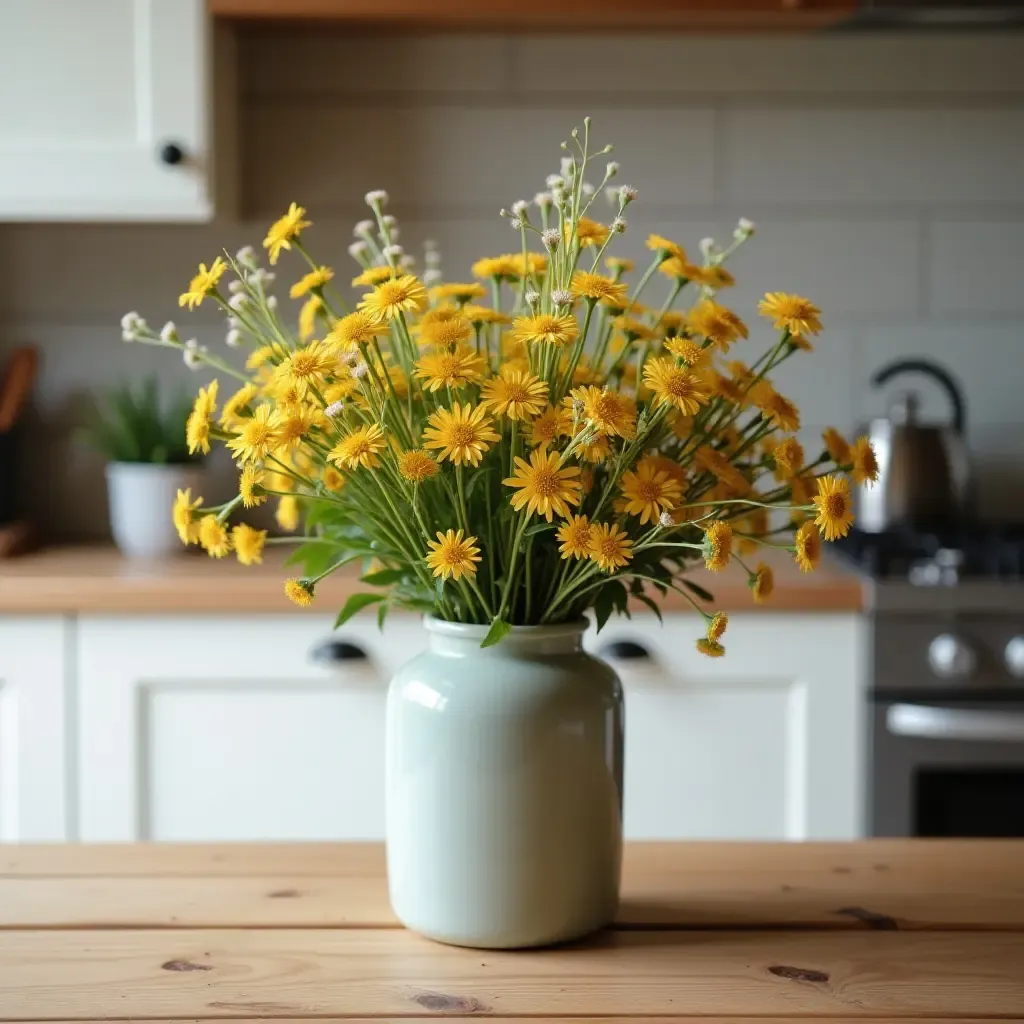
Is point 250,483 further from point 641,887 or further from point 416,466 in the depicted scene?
point 641,887

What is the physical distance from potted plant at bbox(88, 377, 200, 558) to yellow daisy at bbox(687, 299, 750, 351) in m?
1.45

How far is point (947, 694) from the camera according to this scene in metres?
1.91

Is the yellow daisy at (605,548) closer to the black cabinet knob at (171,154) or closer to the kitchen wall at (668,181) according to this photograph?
the black cabinet knob at (171,154)

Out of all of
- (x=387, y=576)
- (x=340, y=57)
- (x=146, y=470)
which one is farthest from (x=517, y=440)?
(x=340, y=57)

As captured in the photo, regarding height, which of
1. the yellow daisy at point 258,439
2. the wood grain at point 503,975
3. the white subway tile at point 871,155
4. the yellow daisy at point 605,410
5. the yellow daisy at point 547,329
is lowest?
the wood grain at point 503,975

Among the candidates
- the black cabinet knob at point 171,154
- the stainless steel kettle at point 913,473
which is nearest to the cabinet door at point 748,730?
the stainless steel kettle at point 913,473

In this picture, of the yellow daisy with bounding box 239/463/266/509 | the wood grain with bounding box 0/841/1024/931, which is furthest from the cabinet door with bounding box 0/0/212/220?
the yellow daisy with bounding box 239/463/266/509

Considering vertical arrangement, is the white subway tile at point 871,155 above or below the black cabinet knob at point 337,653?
above

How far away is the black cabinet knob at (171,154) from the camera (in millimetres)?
2021

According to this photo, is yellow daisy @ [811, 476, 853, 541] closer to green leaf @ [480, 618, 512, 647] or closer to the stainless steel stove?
green leaf @ [480, 618, 512, 647]

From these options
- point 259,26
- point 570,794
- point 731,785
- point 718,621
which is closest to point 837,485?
point 718,621

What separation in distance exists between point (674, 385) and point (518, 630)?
0.60 feet

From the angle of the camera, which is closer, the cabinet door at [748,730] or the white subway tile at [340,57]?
the cabinet door at [748,730]

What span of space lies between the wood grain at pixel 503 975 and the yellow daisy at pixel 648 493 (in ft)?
0.92
